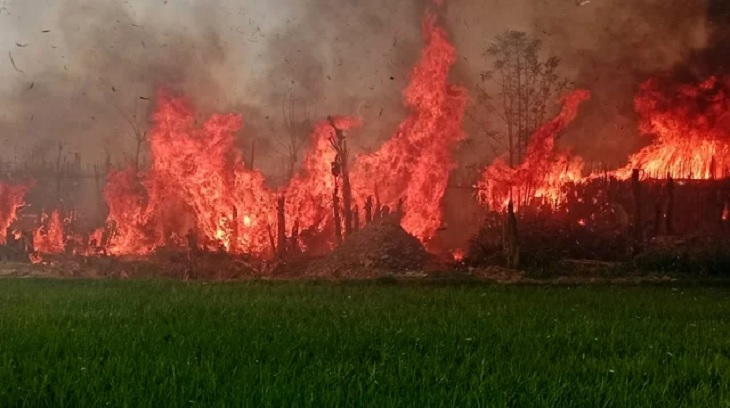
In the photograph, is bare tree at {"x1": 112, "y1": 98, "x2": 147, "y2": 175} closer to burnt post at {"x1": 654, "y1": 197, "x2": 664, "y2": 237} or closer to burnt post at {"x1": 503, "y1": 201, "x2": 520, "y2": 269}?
burnt post at {"x1": 503, "y1": 201, "x2": 520, "y2": 269}

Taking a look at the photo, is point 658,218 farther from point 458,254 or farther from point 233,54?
point 233,54

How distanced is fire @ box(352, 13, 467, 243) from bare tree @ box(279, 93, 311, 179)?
458 centimetres

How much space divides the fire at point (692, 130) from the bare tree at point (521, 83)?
4374 mm

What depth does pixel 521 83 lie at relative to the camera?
2966cm

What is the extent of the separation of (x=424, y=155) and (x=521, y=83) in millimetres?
6445

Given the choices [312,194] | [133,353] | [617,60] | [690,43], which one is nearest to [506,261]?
[312,194]

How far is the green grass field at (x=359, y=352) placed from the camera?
5203 millimetres

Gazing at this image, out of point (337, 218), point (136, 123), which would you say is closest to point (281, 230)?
point (337, 218)

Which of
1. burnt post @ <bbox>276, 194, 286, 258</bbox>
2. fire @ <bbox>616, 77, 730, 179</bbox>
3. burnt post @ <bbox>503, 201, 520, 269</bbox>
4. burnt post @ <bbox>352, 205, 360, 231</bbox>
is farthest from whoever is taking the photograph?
fire @ <bbox>616, 77, 730, 179</bbox>

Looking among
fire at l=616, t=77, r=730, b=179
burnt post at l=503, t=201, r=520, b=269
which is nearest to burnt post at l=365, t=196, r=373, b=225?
burnt post at l=503, t=201, r=520, b=269

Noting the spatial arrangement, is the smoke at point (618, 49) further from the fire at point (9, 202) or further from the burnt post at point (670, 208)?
the fire at point (9, 202)

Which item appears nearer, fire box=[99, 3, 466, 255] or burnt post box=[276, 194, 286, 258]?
burnt post box=[276, 194, 286, 258]

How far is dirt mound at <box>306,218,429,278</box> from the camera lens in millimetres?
21969

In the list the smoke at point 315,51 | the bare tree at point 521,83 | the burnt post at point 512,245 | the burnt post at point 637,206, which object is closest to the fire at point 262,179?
the smoke at point 315,51
